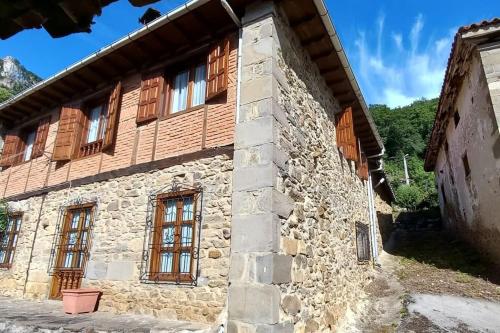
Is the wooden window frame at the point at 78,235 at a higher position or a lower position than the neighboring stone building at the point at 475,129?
lower

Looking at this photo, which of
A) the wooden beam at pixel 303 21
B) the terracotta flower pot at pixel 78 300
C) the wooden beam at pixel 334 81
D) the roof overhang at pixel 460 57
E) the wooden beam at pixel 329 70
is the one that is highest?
the roof overhang at pixel 460 57

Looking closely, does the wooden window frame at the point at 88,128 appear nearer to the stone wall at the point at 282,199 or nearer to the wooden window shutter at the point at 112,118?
the wooden window shutter at the point at 112,118

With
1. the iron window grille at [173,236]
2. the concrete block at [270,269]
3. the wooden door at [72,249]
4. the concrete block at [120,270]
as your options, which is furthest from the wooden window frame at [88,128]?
the concrete block at [270,269]

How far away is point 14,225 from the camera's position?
335 inches

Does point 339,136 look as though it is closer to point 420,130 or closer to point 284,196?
point 284,196

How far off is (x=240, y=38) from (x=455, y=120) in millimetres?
8441

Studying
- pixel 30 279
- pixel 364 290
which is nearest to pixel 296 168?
pixel 364 290

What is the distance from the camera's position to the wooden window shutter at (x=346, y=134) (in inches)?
318

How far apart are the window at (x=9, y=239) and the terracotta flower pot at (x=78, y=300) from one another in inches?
142

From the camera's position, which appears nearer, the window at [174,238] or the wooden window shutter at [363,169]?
the window at [174,238]

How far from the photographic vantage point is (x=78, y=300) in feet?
18.0

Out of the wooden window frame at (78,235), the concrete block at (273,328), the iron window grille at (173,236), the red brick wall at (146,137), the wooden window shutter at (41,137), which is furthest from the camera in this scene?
the wooden window shutter at (41,137)

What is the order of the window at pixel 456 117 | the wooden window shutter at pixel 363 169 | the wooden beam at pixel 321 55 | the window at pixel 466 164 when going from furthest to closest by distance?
the window at pixel 456 117
the wooden window shutter at pixel 363 169
the window at pixel 466 164
the wooden beam at pixel 321 55

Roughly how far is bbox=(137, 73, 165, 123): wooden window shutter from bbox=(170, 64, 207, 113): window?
0.26 metres
